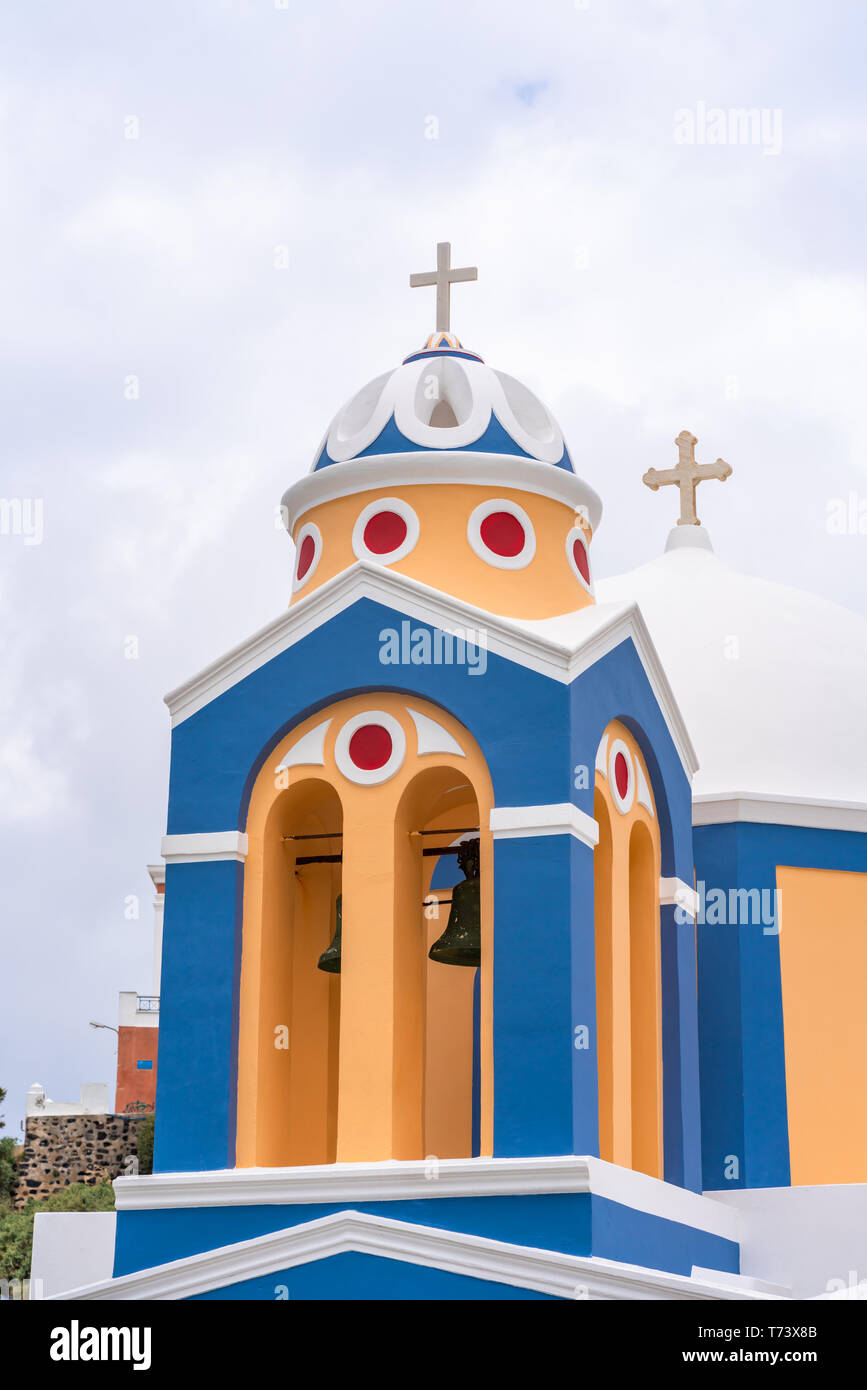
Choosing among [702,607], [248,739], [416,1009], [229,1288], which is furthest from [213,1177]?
[702,607]

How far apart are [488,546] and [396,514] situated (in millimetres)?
600

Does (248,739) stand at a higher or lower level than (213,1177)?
higher

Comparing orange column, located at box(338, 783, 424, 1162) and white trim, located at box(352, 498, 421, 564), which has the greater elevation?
white trim, located at box(352, 498, 421, 564)

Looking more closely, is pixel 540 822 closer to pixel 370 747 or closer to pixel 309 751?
pixel 370 747

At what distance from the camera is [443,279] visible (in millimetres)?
12695

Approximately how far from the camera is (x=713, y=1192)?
12570 mm

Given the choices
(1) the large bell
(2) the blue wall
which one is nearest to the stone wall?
(2) the blue wall

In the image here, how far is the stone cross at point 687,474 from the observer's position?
16609 mm

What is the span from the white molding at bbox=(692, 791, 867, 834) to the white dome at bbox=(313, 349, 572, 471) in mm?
2843

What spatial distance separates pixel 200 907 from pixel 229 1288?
6.78ft

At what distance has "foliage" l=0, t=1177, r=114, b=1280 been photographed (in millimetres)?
26297

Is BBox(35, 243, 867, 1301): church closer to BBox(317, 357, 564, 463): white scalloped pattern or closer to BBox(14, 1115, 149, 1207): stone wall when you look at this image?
BBox(317, 357, 564, 463): white scalloped pattern
